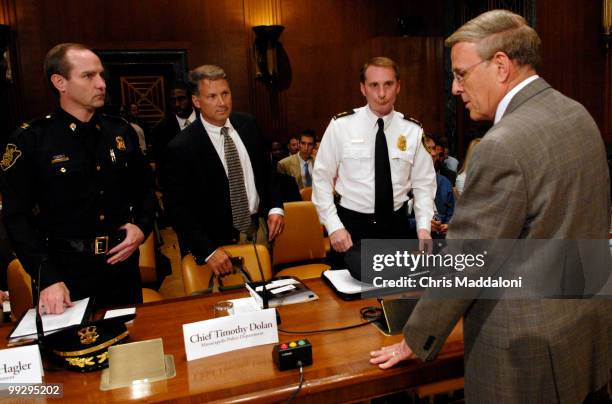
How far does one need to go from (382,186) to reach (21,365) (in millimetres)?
1829

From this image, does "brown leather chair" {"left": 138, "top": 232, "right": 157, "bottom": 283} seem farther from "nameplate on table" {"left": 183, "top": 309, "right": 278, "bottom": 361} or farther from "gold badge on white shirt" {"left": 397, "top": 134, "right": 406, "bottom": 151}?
"nameplate on table" {"left": 183, "top": 309, "right": 278, "bottom": 361}

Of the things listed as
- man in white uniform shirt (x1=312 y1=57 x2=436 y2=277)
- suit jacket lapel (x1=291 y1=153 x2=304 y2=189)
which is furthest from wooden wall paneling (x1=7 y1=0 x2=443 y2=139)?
man in white uniform shirt (x1=312 y1=57 x2=436 y2=277)

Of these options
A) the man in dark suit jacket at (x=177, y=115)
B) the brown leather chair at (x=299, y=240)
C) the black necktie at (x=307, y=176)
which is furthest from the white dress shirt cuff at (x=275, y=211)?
the man in dark suit jacket at (x=177, y=115)

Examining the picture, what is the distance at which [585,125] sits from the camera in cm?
129

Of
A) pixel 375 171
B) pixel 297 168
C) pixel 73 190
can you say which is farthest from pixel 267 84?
pixel 73 190

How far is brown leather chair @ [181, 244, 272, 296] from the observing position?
2557mm

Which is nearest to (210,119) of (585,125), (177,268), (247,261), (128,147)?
(128,147)

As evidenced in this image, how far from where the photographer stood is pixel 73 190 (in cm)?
233

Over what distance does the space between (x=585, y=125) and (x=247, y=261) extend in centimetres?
168

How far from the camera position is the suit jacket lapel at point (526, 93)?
1286 millimetres

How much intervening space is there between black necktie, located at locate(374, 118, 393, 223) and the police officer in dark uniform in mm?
1159

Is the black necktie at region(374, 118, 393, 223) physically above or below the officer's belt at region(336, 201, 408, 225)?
above

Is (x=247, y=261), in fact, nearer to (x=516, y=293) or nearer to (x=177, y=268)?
(x=516, y=293)

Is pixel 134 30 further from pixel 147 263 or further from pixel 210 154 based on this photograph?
pixel 210 154
